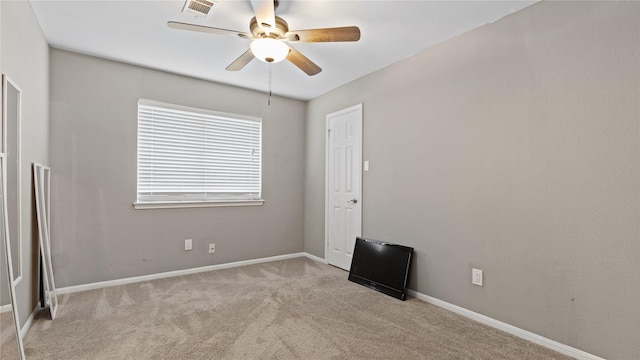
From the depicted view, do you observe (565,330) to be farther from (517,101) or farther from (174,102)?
(174,102)

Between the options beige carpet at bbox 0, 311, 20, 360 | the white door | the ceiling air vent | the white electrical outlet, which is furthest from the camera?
the white door

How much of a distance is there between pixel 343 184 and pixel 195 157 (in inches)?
76.3

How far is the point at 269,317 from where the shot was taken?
8.75 ft

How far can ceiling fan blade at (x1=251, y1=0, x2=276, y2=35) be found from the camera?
6.60 feet

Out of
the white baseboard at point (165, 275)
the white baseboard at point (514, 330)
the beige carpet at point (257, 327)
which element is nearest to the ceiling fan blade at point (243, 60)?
the beige carpet at point (257, 327)

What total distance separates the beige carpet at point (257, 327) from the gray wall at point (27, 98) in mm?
396

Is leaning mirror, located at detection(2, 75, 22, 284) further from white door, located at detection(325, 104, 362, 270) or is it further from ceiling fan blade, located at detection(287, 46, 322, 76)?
white door, located at detection(325, 104, 362, 270)

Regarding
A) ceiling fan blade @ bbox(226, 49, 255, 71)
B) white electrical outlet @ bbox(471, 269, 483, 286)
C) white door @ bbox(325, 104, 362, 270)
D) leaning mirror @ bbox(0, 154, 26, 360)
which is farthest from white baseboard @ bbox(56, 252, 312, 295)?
ceiling fan blade @ bbox(226, 49, 255, 71)

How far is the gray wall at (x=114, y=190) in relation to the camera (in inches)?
126

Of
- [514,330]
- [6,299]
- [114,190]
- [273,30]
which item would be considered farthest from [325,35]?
[114,190]

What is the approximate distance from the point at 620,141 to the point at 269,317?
277 cm

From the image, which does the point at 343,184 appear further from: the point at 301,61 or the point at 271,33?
the point at 271,33

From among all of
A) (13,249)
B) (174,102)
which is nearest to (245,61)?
(174,102)

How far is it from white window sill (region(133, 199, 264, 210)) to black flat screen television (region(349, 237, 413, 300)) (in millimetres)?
1618
